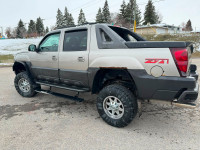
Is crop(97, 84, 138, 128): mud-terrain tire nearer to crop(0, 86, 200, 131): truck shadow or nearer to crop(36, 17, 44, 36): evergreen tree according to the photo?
crop(0, 86, 200, 131): truck shadow

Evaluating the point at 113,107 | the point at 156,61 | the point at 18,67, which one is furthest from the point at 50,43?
the point at 156,61

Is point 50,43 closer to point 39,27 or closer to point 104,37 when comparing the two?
point 104,37

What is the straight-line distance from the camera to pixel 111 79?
345 cm

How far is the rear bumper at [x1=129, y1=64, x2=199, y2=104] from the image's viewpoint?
8.14 feet

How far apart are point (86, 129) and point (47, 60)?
81.9 inches

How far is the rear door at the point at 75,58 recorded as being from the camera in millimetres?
3430

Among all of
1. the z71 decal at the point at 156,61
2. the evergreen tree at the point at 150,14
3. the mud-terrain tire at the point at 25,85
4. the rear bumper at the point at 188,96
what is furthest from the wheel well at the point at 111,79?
the evergreen tree at the point at 150,14

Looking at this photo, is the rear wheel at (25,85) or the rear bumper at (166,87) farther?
the rear wheel at (25,85)

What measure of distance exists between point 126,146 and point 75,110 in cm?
175

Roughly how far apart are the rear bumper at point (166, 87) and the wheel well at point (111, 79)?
349 mm

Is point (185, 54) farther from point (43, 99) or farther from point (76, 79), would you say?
point (43, 99)

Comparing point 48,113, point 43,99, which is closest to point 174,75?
point 48,113

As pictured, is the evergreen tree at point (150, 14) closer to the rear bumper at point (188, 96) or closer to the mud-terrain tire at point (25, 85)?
the mud-terrain tire at point (25, 85)

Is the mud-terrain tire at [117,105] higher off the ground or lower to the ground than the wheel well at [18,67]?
lower
